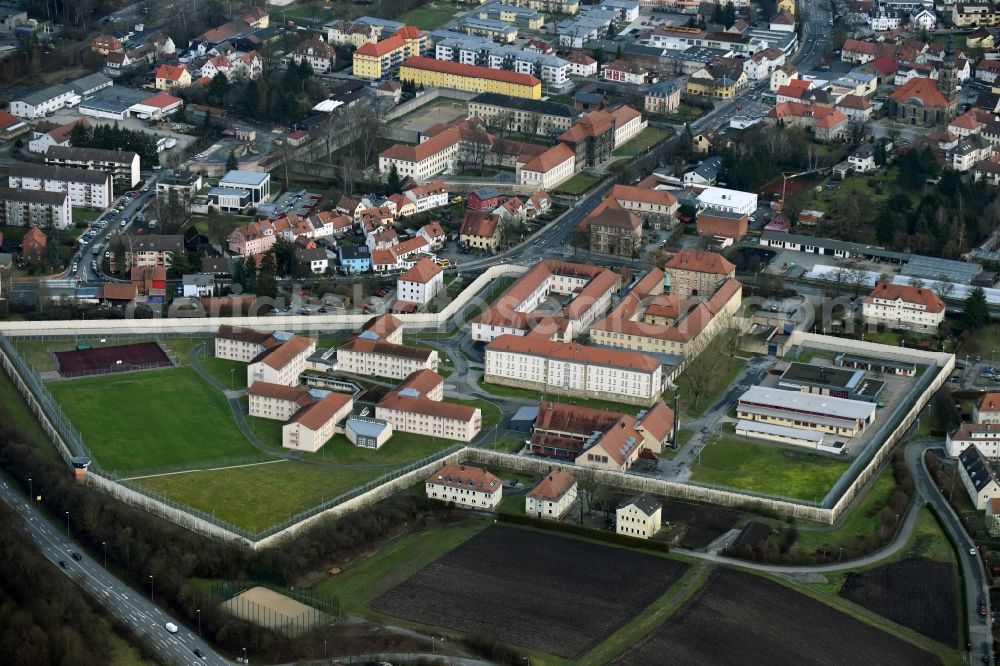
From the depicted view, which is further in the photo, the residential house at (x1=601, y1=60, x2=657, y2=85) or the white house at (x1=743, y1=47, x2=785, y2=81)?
the white house at (x1=743, y1=47, x2=785, y2=81)

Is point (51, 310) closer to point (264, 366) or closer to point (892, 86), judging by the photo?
point (264, 366)

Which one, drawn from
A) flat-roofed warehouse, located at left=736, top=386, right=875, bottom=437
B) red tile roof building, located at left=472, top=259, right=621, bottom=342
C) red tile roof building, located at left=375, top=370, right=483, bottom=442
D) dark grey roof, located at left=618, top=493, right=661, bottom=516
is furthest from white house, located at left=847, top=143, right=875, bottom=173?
dark grey roof, located at left=618, top=493, right=661, bottom=516

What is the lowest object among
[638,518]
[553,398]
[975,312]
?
[553,398]

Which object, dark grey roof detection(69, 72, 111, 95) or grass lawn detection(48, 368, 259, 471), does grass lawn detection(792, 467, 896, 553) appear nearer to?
grass lawn detection(48, 368, 259, 471)

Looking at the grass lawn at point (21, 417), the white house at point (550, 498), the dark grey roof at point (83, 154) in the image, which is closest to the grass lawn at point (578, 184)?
the dark grey roof at point (83, 154)

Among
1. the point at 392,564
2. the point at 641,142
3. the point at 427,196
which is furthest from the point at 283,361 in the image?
the point at 641,142

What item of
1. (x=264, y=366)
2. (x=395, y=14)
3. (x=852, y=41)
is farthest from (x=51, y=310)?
(x=852, y=41)

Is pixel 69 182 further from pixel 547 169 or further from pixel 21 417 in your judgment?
pixel 547 169
